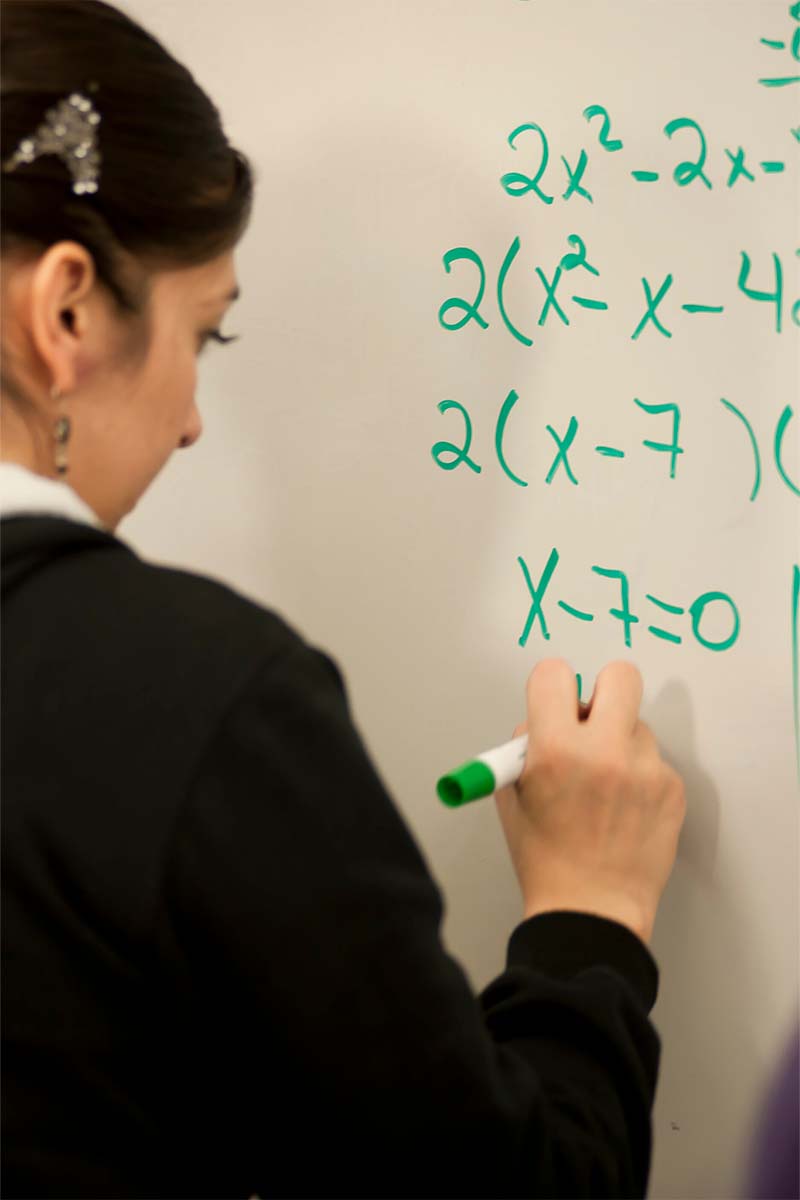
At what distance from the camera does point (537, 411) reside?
625 millimetres

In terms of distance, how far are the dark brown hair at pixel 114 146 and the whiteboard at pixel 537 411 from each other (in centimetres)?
19

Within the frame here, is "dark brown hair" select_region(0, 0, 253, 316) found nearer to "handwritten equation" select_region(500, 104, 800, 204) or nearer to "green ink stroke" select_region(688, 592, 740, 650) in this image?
"handwritten equation" select_region(500, 104, 800, 204)

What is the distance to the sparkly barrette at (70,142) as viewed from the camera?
1.46 feet

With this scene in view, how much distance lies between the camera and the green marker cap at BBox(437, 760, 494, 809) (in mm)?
557

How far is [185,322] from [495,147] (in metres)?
0.22

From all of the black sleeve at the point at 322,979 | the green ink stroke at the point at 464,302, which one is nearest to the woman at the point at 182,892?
the black sleeve at the point at 322,979

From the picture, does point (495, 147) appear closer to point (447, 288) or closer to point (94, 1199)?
point (447, 288)

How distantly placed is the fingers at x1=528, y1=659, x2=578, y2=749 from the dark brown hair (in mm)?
270

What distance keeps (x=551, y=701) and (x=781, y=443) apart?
17 centimetres

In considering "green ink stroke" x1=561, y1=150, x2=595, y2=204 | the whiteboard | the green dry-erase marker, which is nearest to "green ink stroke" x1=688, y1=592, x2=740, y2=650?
the whiteboard

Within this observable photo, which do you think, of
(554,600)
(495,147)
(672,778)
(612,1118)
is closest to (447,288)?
(495,147)

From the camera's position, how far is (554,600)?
63 centimetres

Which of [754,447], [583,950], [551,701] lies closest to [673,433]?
[754,447]

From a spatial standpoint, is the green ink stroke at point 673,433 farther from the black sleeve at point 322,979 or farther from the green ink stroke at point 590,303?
the black sleeve at point 322,979
